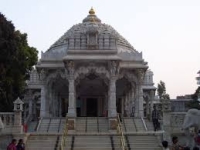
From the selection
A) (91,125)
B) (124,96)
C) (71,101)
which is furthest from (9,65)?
(124,96)

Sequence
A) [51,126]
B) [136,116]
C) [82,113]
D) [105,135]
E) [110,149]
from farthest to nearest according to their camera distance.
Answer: [82,113], [136,116], [51,126], [105,135], [110,149]

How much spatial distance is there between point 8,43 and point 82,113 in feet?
37.4

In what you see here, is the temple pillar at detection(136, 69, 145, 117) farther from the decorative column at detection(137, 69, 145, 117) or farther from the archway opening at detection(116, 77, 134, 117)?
the archway opening at detection(116, 77, 134, 117)

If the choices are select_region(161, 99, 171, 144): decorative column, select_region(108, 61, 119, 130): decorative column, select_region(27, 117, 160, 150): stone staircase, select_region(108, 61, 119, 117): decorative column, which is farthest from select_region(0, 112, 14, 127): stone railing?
select_region(161, 99, 171, 144): decorative column

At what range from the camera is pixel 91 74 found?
95.8ft

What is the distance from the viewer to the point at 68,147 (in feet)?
67.4

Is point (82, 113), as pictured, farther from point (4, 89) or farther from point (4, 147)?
point (4, 147)

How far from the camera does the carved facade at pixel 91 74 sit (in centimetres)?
2778

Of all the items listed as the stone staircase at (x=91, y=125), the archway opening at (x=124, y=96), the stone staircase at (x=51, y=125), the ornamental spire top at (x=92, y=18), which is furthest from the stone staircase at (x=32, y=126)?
the ornamental spire top at (x=92, y=18)

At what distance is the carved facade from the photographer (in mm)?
27781

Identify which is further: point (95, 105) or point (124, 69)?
point (95, 105)

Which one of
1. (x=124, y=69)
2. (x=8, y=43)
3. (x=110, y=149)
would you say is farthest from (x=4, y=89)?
(x=110, y=149)

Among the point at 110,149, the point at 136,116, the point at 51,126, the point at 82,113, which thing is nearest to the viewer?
the point at 110,149

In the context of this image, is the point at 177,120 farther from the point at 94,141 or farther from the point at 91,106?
the point at 91,106
